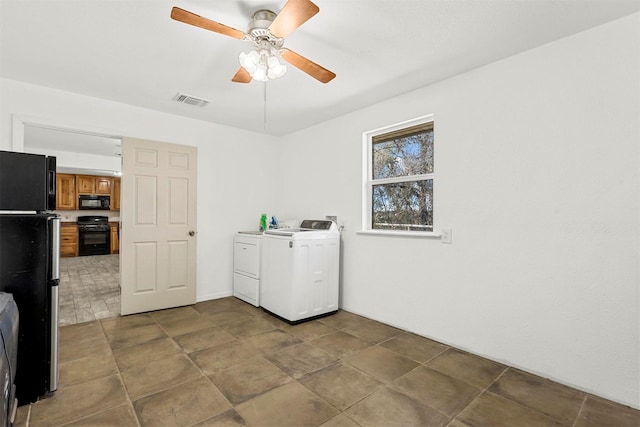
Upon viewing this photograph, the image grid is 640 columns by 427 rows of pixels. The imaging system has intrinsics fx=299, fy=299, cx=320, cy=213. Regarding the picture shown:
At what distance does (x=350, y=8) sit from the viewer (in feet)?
5.80

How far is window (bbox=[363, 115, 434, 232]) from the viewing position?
9.57 ft

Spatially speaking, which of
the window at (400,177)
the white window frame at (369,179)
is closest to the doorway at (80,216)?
the white window frame at (369,179)

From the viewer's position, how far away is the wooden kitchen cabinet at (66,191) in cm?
758

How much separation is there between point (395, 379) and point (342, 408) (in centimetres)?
50

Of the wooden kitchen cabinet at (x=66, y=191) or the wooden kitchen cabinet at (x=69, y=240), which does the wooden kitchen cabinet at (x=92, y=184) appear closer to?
the wooden kitchen cabinet at (x=66, y=191)

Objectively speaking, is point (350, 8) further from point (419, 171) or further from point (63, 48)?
point (63, 48)

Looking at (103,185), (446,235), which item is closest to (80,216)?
(103,185)

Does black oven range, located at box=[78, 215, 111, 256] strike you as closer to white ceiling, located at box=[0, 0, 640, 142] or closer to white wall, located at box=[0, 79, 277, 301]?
white wall, located at box=[0, 79, 277, 301]

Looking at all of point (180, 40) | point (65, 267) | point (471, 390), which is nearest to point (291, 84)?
point (180, 40)

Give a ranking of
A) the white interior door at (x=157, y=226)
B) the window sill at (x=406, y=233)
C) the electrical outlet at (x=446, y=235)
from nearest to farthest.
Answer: the electrical outlet at (x=446, y=235)
the window sill at (x=406, y=233)
the white interior door at (x=157, y=226)

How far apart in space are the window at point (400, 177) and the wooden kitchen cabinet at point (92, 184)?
8056 millimetres

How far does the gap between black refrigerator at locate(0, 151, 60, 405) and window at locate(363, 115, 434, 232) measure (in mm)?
2681

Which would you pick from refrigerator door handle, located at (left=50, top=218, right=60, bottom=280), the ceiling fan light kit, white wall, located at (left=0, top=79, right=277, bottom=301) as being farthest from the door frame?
the ceiling fan light kit

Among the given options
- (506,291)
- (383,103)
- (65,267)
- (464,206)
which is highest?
(383,103)
